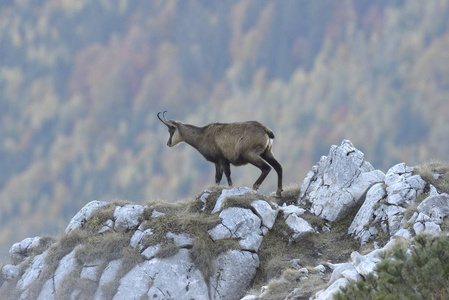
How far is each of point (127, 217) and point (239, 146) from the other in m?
3.89

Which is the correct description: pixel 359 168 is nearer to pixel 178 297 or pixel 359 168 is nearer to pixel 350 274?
pixel 178 297

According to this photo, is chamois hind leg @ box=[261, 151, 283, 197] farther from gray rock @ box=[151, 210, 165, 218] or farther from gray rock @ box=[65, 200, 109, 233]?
gray rock @ box=[65, 200, 109, 233]

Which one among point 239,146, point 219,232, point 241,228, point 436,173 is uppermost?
point 239,146

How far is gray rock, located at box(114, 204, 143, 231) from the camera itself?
1929cm

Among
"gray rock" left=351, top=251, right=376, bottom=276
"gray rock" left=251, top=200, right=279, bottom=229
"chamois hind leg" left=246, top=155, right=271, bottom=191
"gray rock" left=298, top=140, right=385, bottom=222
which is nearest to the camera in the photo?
"gray rock" left=351, top=251, right=376, bottom=276

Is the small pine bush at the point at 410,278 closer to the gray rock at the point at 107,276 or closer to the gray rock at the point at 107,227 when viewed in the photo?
the gray rock at the point at 107,276

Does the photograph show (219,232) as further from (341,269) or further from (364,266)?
(364,266)

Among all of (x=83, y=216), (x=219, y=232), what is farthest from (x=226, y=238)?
(x=83, y=216)

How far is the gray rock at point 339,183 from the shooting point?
2000cm

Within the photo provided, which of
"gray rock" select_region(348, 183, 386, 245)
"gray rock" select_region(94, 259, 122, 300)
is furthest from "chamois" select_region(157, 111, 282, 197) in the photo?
"gray rock" select_region(94, 259, 122, 300)

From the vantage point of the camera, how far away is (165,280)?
17562 mm

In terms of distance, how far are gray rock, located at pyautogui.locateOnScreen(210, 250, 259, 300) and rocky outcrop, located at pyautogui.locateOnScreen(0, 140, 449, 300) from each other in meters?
0.02

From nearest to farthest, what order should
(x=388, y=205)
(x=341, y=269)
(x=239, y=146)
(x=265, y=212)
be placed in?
(x=341, y=269) < (x=388, y=205) < (x=265, y=212) < (x=239, y=146)

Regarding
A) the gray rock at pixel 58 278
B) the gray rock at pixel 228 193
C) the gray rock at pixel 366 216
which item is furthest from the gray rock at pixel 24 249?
the gray rock at pixel 366 216
